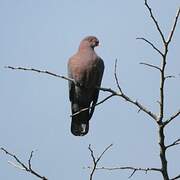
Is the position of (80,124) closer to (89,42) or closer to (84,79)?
(84,79)

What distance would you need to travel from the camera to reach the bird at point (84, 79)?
286 inches

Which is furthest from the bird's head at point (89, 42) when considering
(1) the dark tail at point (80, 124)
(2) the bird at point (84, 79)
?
(1) the dark tail at point (80, 124)

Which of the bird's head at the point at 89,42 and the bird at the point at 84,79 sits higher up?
the bird's head at the point at 89,42

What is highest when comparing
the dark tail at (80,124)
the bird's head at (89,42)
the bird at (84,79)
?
the bird's head at (89,42)

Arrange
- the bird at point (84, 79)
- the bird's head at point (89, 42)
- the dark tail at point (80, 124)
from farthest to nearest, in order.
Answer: the bird's head at point (89, 42)
the dark tail at point (80, 124)
the bird at point (84, 79)

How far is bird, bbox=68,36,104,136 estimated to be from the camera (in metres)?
7.26

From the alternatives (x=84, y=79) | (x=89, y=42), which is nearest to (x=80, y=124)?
(x=84, y=79)

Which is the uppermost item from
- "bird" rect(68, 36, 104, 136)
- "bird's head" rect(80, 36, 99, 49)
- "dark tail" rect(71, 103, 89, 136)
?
"bird's head" rect(80, 36, 99, 49)

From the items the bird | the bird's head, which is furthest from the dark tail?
the bird's head

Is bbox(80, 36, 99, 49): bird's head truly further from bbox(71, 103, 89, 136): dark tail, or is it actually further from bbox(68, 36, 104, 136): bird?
bbox(71, 103, 89, 136): dark tail

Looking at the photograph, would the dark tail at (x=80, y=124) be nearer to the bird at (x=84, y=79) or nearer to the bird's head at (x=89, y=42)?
the bird at (x=84, y=79)

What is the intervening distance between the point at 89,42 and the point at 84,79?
683 millimetres

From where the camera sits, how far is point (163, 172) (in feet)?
13.9

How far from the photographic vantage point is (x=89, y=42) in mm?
7766
